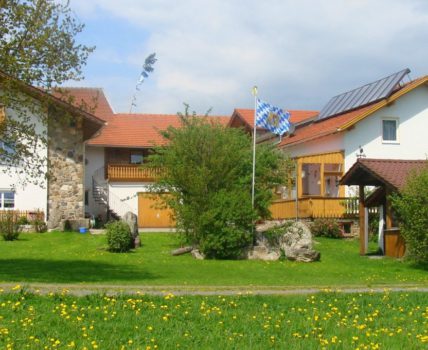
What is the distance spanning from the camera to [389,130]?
38.2 metres

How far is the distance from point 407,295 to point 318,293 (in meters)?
1.79

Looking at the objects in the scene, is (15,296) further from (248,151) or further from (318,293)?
(248,151)

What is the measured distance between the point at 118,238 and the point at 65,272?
22.8 ft

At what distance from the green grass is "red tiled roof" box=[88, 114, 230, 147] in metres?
31.6

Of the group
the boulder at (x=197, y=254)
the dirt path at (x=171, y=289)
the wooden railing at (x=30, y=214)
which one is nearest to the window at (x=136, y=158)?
the wooden railing at (x=30, y=214)

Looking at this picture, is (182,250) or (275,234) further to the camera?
(182,250)

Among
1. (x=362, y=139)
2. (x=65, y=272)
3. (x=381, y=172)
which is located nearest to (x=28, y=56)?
(x=65, y=272)

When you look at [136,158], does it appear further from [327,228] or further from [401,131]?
[327,228]

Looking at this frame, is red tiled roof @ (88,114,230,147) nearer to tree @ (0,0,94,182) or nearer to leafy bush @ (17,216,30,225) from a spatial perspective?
leafy bush @ (17,216,30,225)

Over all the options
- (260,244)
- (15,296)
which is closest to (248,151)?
(260,244)

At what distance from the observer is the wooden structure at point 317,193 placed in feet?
112

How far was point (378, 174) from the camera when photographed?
974 inches

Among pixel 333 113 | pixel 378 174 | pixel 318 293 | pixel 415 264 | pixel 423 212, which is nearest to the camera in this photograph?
pixel 318 293

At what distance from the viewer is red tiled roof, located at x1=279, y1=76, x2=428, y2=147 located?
36438 millimetres
